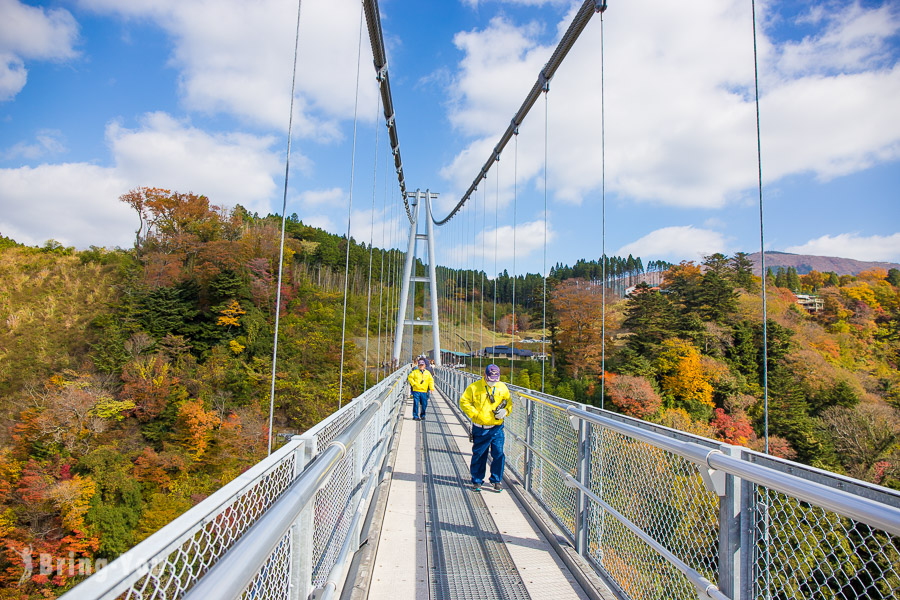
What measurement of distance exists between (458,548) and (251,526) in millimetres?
2394

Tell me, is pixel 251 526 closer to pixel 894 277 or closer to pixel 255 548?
pixel 255 548

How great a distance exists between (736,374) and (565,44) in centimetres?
2470

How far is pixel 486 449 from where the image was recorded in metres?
4.34

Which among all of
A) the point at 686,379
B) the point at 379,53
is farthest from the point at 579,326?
the point at 379,53

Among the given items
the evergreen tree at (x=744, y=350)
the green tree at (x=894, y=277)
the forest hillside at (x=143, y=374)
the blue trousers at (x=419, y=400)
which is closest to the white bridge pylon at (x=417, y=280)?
the forest hillside at (x=143, y=374)

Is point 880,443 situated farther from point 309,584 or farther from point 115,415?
point 115,415

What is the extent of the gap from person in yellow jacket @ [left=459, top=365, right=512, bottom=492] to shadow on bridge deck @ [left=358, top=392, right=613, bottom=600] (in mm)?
206

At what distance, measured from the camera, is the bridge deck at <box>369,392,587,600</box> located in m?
2.54

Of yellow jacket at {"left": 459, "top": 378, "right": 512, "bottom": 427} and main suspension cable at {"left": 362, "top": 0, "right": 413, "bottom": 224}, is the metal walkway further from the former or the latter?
main suspension cable at {"left": 362, "top": 0, "right": 413, "bottom": 224}

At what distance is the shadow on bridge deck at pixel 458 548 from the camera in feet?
8.31

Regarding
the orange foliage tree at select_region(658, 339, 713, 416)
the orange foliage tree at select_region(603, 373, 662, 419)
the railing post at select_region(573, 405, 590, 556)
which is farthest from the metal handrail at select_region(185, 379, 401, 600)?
the orange foliage tree at select_region(658, 339, 713, 416)

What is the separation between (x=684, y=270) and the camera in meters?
35.8

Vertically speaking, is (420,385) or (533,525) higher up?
(420,385)

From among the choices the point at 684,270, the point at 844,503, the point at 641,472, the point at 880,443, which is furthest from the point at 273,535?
the point at 684,270
